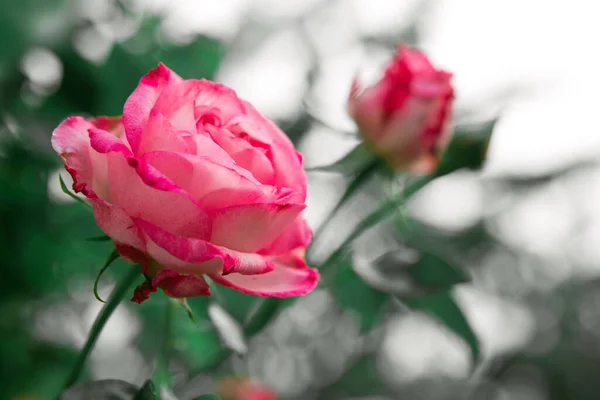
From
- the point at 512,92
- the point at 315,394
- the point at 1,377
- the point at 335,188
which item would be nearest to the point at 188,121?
the point at 1,377

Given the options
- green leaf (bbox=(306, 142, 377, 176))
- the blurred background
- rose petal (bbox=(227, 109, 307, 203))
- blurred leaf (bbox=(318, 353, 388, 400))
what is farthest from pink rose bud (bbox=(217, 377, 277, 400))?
blurred leaf (bbox=(318, 353, 388, 400))

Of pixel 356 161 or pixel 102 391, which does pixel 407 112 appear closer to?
pixel 356 161

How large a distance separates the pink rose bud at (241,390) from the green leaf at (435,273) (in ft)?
0.80

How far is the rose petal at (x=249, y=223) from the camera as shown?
0.67 ft

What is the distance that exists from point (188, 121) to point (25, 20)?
11.0 inches

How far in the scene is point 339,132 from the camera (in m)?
0.40

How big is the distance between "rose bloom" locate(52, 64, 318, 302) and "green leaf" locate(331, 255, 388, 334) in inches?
8.2

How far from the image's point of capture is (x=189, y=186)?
0.67 ft

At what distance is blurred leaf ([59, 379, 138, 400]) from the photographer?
215 mm

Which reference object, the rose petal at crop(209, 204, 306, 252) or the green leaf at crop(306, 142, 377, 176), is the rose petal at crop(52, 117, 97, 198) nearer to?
the rose petal at crop(209, 204, 306, 252)

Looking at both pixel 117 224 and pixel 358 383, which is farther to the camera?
pixel 358 383

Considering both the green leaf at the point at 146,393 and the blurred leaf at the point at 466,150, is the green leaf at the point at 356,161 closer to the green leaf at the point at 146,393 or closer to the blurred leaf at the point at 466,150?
the blurred leaf at the point at 466,150

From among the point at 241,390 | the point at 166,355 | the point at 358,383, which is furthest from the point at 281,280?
the point at 358,383

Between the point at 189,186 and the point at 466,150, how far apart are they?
0.23 meters
